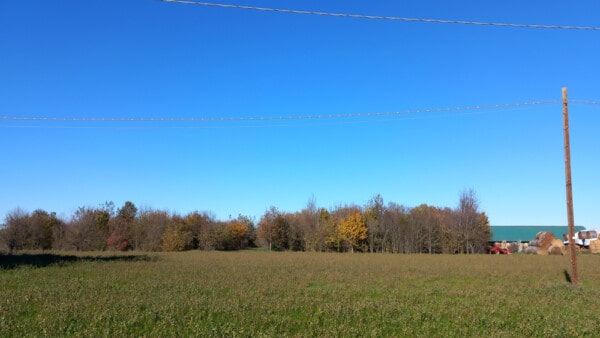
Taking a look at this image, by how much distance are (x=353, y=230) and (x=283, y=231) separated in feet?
61.6

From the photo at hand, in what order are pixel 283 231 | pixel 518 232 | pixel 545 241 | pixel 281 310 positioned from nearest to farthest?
pixel 281 310 → pixel 545 241 → pixel 283 231 → pixel 518 232

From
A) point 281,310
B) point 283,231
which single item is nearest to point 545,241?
point 283,231

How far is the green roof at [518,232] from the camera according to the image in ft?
340

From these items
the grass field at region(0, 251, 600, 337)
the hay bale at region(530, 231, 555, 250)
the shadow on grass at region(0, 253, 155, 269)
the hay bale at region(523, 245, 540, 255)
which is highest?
the grass field at region(0, 251, 600, 337)

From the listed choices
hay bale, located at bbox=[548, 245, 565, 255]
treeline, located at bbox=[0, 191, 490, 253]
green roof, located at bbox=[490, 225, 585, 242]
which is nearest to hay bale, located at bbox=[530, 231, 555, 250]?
hay bale, located at bbox=[548, 245, 565, 255]

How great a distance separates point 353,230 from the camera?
76375 mm

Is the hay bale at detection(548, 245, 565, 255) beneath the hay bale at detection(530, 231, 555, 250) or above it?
beneath

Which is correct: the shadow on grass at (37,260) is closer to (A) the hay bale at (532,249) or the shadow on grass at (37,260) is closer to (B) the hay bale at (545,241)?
(A) the hay bale at (532,249)

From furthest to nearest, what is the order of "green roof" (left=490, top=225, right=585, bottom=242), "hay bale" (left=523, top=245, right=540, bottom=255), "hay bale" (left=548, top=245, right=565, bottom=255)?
"green roof" (left=490, top=225, right=585, bottom=242), "hay bale" (left=523, top=245, right=540, bottom=255), "hay bale" (left=548, top=245, right=565, bottom=255)

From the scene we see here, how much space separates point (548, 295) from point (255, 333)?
462 inches

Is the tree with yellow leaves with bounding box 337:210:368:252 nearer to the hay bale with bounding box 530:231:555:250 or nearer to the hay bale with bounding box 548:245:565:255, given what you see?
the hay bale with bounding box 530:231:555:250

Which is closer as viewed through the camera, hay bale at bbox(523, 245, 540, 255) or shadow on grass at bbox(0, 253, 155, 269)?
shadow on grass at bbox(0, 253, 155, 269)

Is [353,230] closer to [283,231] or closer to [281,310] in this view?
[283,231]

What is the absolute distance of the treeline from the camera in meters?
73.5
